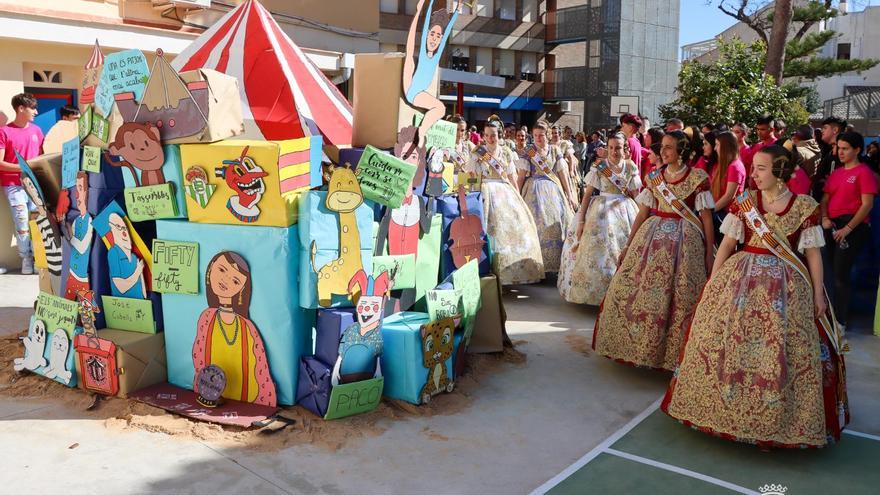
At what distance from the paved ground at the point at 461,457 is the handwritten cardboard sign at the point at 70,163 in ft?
4.99

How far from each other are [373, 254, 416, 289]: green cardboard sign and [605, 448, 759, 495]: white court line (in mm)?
1791

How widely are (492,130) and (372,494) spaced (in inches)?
225

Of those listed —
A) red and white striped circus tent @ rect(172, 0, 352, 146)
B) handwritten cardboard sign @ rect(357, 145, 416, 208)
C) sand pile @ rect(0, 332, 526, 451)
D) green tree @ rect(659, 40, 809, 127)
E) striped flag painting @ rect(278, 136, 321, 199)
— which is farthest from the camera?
green tree @ rect(659, 40, 809, 127)

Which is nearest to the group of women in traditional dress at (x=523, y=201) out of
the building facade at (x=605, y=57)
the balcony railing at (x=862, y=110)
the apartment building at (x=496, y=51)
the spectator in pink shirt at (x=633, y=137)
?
the spectator in pink shirt at (x=633, y=137)

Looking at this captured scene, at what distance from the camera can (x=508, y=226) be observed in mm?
8461

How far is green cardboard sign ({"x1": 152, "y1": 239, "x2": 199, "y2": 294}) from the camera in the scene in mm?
4864

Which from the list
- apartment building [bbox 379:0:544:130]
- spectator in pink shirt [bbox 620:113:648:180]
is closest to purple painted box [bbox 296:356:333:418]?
spectator in pink shirt [bbox 620:113:648:180]

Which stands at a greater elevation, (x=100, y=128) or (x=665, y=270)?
(x=100, y=128)

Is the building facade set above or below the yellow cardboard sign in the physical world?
above

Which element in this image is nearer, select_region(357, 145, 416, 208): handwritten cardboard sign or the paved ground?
the paved ground

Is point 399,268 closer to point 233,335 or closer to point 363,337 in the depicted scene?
point 363,337

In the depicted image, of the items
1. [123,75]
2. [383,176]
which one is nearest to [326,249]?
[383,176]

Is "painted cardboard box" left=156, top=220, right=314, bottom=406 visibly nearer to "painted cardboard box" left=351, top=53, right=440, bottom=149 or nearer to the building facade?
"painted cardboard box" left=351, top=53, right=440, bottom=149

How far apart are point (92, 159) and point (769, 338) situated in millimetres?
4377
